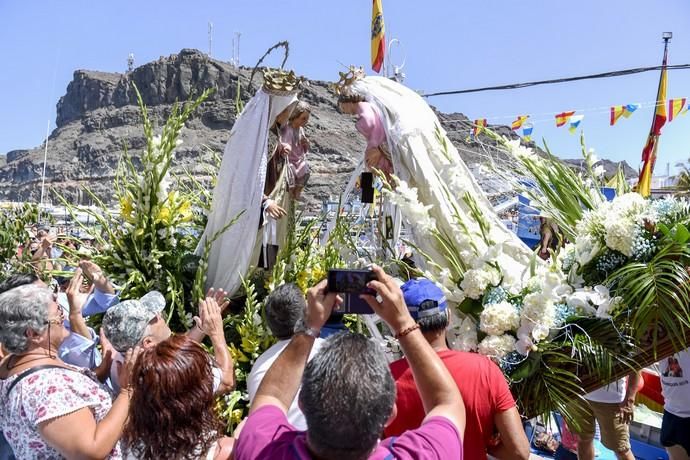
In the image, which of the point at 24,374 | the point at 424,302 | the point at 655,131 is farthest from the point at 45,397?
the point at 655,131

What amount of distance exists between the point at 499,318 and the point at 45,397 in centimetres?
179

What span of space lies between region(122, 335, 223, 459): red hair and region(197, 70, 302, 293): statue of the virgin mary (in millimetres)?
2288

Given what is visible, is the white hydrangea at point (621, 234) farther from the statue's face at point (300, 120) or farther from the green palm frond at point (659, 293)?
the statue's face at point (300, 120)

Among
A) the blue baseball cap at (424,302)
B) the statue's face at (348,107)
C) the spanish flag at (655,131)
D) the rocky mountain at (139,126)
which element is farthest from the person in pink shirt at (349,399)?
the rocky mountain at (139,126)

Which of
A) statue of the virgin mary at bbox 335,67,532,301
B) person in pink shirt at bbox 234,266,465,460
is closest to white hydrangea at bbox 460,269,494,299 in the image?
statue of the virgin mary at bbox 335,67,532,301

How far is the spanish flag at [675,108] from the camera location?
10.9 m

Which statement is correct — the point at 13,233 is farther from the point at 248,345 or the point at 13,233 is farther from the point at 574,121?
the point at 574,121

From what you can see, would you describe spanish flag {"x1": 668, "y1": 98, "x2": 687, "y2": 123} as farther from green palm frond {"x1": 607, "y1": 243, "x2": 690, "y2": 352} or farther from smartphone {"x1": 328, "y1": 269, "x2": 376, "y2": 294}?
smartphone {"x1": 328, "y1": 269, "x2": 376, "y2": 294}

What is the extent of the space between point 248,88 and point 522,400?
342 centimetres

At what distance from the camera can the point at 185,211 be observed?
4.40m

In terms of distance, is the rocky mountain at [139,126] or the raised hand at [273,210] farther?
the rocky mountain at [139,126]

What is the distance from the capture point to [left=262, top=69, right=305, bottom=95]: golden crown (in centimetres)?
412

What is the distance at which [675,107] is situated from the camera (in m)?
11.1

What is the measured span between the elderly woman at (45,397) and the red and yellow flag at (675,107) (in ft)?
37.9
